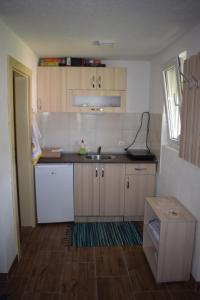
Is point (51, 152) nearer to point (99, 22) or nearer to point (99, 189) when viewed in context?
point (99, 189)

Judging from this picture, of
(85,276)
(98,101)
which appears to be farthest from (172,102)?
(85,276)

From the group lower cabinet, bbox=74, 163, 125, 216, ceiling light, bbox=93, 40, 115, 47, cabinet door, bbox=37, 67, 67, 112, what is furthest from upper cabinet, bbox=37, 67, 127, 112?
lower cabinet, bbox=74, 163, 125, 216

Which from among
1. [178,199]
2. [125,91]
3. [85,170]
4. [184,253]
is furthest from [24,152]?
[184,253]

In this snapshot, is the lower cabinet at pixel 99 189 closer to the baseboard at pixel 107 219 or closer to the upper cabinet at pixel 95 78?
the baseboard at pixel 107 219

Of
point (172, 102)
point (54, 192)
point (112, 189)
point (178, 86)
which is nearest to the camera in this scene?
point (178, 86)

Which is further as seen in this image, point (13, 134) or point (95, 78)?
point (95, 78)

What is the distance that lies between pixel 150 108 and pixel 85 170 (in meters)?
1.41

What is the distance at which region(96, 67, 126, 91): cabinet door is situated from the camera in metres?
3.29

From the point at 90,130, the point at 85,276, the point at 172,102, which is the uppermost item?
the point at 172,102

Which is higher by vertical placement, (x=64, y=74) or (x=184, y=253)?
(x=64, y=74)

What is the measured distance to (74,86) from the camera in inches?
129

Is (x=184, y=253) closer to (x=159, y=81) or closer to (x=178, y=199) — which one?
(x=178, y=199)

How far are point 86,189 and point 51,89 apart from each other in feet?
4.97

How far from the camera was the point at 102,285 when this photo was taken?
2152 mm
